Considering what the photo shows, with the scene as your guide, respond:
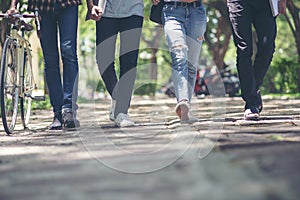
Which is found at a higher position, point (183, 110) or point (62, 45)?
point (62, 45)

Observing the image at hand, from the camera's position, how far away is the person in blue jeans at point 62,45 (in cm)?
679

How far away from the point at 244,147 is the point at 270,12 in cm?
282

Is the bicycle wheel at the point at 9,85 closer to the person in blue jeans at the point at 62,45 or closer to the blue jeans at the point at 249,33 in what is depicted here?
the person in blue jeans at the point at 62,45

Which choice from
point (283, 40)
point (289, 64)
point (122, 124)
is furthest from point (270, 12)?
point (283, 40)

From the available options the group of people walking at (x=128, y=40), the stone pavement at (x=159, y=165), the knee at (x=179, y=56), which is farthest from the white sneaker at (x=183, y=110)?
the stone pavement at (x=159, y=165)

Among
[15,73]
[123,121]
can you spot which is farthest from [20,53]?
[123,121]

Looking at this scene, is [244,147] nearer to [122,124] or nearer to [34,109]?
[122,124]

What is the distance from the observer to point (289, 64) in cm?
2102

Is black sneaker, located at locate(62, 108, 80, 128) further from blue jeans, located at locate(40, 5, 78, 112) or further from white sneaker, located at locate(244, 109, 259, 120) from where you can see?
white sneaker, located at locate(244, 109, 259, 120)

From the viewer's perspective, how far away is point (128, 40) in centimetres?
697

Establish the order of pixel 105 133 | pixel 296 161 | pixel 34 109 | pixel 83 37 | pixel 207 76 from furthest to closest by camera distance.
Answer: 1. pixel 83 37
2. pixel 207 76
3. pixel 34 109
4. pixel 105 133
5. pixel 296 161

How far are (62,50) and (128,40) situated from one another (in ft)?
2.10

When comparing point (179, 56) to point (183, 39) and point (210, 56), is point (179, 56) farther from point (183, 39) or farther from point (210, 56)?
point (210, 56)

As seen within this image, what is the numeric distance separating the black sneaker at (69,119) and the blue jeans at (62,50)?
0.07 m
